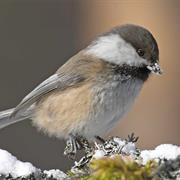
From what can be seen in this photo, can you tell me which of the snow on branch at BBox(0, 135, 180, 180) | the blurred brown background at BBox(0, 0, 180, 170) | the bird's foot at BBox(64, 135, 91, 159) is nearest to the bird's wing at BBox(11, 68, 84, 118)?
the bird's foot at BBox(64, 135, 91, 159)

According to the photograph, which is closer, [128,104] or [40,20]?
[128,104]

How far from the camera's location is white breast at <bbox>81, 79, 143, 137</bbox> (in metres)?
2.22

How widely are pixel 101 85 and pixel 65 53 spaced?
3074mm

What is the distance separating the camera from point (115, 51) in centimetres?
234

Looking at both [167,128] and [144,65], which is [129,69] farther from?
[167,128]

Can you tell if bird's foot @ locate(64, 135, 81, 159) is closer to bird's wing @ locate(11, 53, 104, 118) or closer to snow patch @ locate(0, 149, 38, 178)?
bird's wing @ locate(11, 53, 104, 118)

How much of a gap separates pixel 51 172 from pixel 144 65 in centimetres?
124

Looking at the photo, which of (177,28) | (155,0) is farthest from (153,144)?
(155,0)

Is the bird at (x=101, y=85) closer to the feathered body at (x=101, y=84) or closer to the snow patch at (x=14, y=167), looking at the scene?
the feathered body at (x=101, y=84)

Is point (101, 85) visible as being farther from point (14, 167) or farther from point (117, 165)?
point (117, 165)

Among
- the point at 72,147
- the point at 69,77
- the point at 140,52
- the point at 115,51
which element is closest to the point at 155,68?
the point at 140,52

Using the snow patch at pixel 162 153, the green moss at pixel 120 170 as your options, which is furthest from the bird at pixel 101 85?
the green moss at pixel 120 170

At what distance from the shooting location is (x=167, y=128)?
15.3ft

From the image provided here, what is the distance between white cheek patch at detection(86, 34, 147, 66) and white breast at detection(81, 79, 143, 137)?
98 mm
